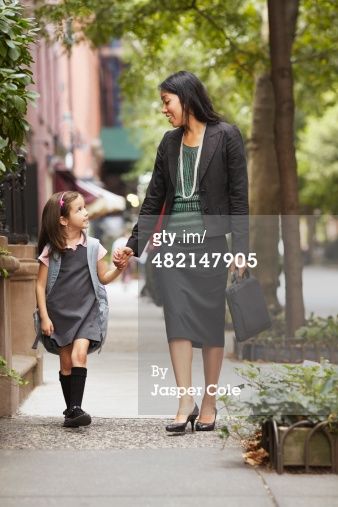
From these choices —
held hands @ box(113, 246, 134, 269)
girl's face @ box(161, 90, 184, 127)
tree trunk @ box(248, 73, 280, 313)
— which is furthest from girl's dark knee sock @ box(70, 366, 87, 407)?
tree trunk @ box(248, 73, 280, 313)

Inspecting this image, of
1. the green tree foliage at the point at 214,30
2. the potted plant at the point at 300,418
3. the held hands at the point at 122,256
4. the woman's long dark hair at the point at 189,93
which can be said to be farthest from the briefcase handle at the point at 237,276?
the green tree foliage at the point at 214,30

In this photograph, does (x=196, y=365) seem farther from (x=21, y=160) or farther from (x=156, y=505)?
(x=156, y=505)

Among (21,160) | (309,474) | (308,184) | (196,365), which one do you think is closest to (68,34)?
(21,160)

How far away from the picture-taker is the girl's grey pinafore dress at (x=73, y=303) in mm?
7230

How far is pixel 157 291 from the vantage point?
707 cm

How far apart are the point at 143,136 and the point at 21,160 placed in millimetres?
38653

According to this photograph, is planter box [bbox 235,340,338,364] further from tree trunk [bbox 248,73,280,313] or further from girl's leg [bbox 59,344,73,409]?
tree trunk [bbox 248,73,280,313]

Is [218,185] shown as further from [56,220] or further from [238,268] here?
[56,220]

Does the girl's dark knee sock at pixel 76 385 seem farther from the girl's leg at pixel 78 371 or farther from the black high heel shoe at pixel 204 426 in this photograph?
the black high heel shoe at pixel 204 426

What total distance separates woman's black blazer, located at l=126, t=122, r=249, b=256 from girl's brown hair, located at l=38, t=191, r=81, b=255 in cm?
53

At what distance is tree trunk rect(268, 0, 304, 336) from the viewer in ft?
39.5

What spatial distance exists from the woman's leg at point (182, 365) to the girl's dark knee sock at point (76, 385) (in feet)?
2.17

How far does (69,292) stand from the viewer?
7.29 m

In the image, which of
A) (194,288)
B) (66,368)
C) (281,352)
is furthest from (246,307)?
(281,352)
